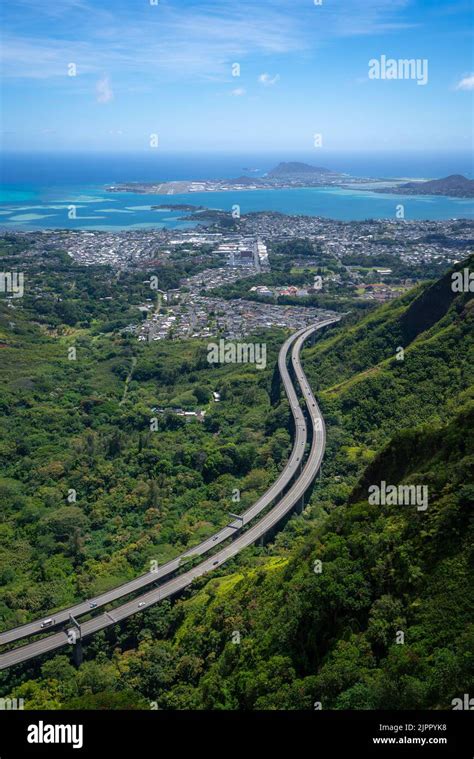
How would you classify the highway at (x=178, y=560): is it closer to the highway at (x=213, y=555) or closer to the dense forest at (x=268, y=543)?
the highway at (x=213, y=555)

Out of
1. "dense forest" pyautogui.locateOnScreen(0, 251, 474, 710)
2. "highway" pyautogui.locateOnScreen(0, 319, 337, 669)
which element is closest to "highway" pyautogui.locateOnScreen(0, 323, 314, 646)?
"highway" pyautogui.locateOnScreen(0, 319, 337, 669)

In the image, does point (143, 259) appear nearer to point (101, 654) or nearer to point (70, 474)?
point (70, 474)

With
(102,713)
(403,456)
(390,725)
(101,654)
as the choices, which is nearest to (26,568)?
(101,654)

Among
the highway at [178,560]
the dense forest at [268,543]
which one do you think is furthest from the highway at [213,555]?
the dense forest at [268,543]

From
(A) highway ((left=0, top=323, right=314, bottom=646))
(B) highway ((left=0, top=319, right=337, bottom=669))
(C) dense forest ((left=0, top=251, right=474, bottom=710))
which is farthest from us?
(A) highway ((left=0, top=323, right=314, bottom=646))

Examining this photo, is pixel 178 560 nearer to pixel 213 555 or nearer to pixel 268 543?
pixel 213 555

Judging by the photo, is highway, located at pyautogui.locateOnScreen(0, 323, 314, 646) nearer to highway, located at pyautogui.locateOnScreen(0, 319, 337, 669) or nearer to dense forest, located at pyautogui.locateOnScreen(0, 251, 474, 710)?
highway, located at pyautogui.locateOnScreen(0, 319, 337, 669)
